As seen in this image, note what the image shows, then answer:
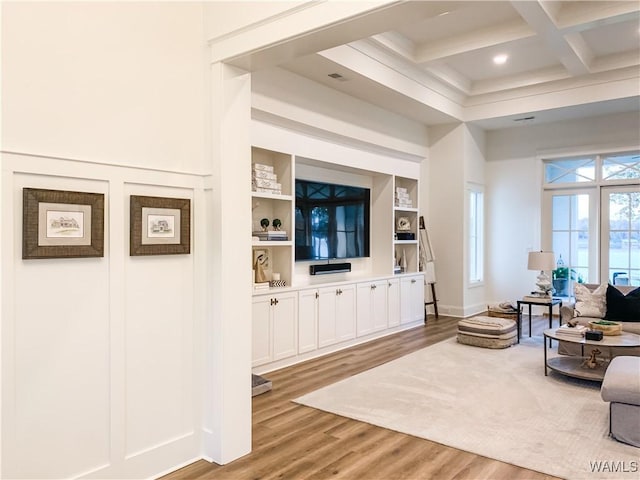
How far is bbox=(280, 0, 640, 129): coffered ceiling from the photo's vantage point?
16.3 ft

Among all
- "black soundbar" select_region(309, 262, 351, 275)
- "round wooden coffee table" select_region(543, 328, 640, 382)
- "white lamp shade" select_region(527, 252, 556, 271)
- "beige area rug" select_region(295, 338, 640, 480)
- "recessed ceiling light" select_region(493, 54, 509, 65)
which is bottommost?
"beige area rug" select_region(295, 338, 640, 480)

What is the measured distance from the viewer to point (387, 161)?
6.75 m

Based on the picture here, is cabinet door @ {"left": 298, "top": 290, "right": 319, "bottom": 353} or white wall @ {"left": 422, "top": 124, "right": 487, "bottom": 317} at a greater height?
white wall @ {"left": 422, "top": 124, "right": 487, "bottom": 317}

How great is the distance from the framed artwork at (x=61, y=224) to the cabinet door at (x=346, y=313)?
350cm

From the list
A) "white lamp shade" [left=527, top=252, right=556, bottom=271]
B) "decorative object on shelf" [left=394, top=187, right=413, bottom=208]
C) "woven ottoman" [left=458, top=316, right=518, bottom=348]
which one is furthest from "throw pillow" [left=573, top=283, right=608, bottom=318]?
"decorative object on shelf" [left=394, top=187, right=413, bottom=208]

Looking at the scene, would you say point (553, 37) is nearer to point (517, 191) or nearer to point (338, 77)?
point (338, 77)

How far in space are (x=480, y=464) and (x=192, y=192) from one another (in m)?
2.36

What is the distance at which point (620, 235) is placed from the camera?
24.6 feet

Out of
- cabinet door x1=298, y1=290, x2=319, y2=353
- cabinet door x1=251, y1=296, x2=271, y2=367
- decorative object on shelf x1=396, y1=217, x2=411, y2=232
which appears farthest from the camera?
decorative object on shelf x1=396, y1=217, x2=411, y2=232

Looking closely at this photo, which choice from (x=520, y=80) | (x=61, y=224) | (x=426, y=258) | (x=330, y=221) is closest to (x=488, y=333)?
(x=426, y=258)

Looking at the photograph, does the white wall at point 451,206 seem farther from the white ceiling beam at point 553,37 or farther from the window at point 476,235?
the white ceiling beam at point 553,37

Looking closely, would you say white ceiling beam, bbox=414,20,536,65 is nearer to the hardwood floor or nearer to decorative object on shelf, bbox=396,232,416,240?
decorative object on shelf, bbox=396,232,416,240

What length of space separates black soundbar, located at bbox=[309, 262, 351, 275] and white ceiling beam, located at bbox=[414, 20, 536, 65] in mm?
2737

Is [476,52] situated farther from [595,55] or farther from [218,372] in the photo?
[218,372]
